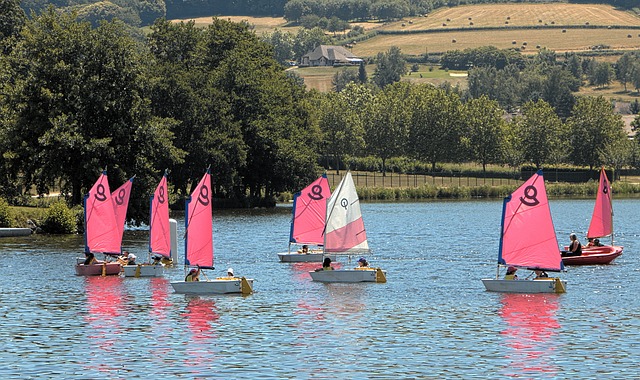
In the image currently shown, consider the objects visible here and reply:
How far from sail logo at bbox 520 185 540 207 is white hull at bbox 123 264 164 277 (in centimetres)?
2187

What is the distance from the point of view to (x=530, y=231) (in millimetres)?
64000

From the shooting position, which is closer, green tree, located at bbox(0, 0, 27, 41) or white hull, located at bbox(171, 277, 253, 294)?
white hull, located at bbox(171, 277, 253, 294)

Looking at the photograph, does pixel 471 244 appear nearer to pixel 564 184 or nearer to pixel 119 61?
pixel 119 61

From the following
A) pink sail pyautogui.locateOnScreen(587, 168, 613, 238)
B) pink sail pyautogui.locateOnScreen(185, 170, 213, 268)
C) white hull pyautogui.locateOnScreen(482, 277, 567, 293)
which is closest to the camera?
white hull pyautogui.locateOnScreen(482, 277, 567, 293)

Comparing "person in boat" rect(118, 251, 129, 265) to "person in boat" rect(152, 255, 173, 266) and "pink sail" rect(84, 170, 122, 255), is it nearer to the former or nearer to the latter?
"pink sail" rect(84, 170, 122, 255)

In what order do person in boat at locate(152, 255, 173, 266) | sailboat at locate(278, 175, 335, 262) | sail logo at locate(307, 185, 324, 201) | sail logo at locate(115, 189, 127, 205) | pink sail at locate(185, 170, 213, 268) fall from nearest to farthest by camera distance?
pink sail at locate(185, 170, 213, 268)
person in boat at locate(152, 255, 173, 266)
sail logo at locate(115, 189, 127, 205)
sailboat at locate(278, 175, 335, 262)
sail logo at locate(307, 185, 324, 201)

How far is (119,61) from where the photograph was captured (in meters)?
103

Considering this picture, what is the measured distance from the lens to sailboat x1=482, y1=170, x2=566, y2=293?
63719 mm

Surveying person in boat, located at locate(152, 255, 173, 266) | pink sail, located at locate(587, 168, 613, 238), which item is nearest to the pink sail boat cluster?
person in boat, located at locate(152, 255, 173, 266)

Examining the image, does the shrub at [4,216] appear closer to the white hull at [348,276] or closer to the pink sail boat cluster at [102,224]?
the pink sail boat cluster at [102,224]

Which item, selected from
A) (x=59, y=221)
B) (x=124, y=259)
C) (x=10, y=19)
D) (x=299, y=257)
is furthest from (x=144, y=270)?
(x=10, y=19)

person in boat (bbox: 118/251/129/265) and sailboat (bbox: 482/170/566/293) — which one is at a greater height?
sailboat (bbox: 482/170/566/293)

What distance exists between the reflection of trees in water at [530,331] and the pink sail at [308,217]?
23090mm

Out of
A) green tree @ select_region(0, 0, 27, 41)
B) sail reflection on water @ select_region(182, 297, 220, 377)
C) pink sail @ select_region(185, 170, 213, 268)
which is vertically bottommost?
sail reflection on water @ select_region(182, 297, 220, 377)
